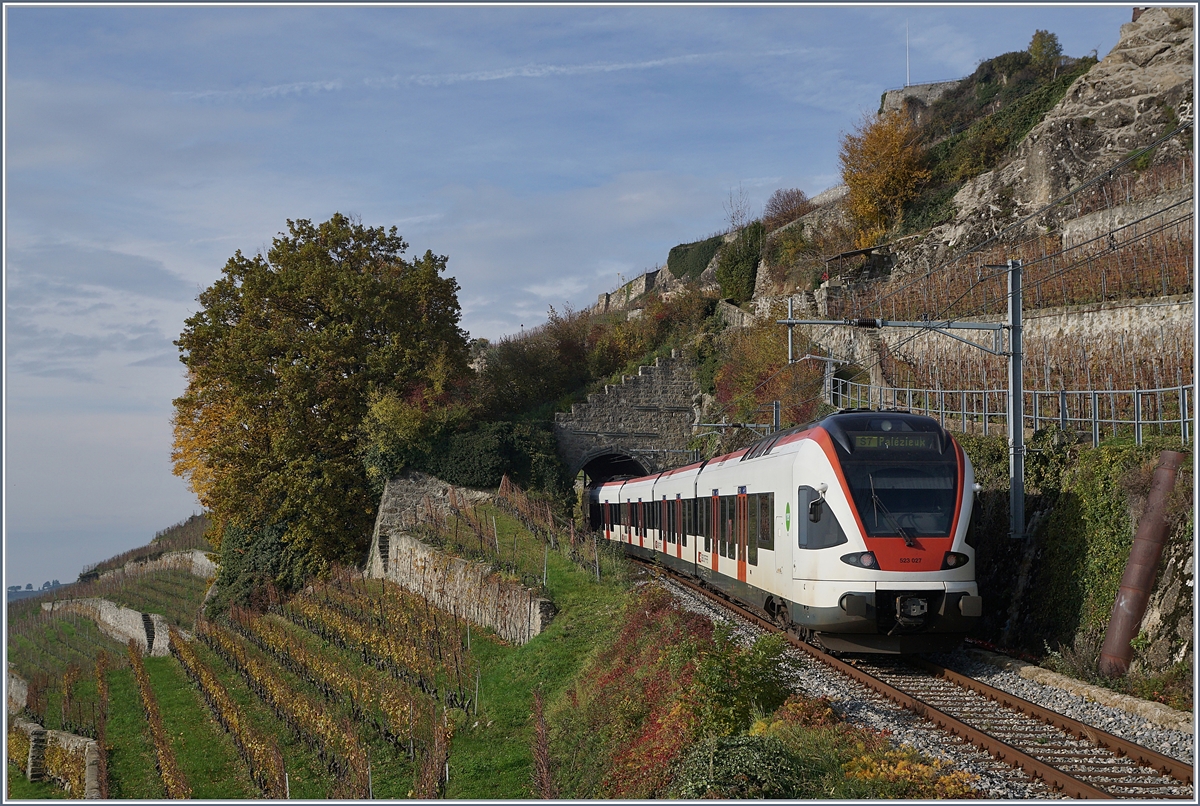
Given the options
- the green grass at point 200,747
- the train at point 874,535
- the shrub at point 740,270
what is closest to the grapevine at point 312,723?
the green grass at point 200,747

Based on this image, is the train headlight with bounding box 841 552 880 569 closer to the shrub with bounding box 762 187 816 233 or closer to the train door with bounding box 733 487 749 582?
the train door with bounding box 733 487 749 582

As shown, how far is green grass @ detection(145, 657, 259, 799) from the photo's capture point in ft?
47.6

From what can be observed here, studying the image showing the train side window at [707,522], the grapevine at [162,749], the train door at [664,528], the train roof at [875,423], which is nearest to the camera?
the train roof at [875,423]

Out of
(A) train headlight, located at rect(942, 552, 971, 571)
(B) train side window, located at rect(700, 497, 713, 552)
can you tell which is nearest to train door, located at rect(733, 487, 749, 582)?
(B) train side window, located at rect(700, 497, 713, 552)

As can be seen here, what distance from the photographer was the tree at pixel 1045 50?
52.2 m

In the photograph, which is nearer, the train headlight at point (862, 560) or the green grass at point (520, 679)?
the train headlight at point (862, 560)

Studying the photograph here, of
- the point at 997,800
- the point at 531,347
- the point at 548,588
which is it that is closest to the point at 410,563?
the point at 548,588

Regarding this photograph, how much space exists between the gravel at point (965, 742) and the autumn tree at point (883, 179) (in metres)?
34.6

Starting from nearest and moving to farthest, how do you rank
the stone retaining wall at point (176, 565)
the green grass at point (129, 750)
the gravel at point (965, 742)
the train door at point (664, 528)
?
the gravel at point (965, 742) → the green grass at point (129, 750) → the train door at point (664, 528) → the stone retaining wall at point (176, 565)

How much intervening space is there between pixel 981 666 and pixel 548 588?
9.59 m

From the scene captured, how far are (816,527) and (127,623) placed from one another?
40765 mm

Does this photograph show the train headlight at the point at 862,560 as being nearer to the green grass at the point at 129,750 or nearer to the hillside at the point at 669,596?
the hillside at the point at 669,596

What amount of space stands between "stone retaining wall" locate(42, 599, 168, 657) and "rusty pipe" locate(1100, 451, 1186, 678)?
33.5 metres

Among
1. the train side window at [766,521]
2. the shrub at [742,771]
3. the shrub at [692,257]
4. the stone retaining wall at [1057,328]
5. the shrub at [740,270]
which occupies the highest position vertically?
the shrub at [692,257]
